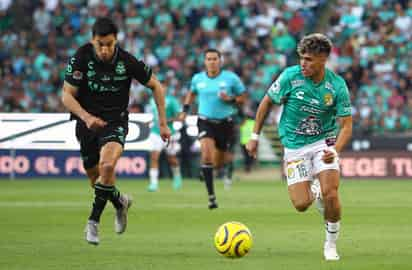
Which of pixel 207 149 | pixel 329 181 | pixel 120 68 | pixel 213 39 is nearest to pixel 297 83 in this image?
pixel 329 181

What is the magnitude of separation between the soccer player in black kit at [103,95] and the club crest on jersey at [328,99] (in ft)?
7.19

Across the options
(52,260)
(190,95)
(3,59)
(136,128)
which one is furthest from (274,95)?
(3,59)

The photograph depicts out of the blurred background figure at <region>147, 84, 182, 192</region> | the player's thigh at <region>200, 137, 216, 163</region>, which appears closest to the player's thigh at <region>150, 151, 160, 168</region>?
the blurred background figure at <region>147, 84, 182, 192</region>

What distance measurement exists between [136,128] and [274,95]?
1513 centimetres

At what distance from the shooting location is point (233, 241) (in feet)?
35.9

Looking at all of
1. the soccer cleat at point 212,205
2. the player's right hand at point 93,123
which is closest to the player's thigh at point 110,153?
the player's right hand at point 93,123

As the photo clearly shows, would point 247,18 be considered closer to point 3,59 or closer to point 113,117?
point 3,59

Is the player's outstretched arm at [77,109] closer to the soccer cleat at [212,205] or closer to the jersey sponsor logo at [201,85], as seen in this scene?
the soccer cleat at [212,205]

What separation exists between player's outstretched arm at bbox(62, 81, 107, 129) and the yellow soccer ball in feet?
6.22

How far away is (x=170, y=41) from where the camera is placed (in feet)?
112

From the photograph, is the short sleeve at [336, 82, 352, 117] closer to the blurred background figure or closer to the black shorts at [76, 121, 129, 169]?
the black shorts at [76, 121, 129, 169]

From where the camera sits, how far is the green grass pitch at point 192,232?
35.4 feet

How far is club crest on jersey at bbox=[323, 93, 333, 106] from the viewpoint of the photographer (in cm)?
1130

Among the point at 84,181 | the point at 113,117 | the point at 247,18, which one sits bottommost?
the point at 84,181
